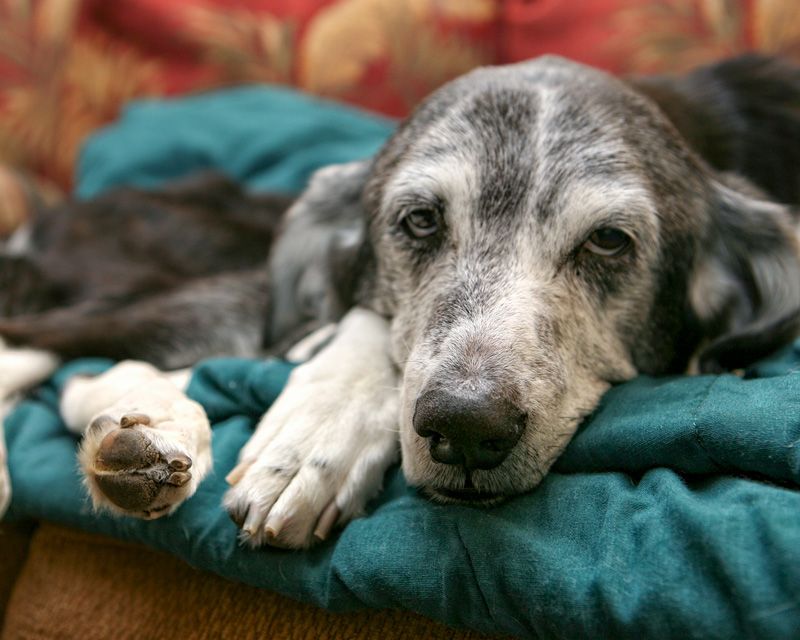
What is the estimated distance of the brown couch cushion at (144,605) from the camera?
4.27 ft

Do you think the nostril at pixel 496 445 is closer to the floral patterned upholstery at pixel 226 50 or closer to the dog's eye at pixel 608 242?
the dog's eye at pixel 608 242

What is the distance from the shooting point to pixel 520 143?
1.59 meters

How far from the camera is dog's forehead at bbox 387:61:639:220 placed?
61.1 inches

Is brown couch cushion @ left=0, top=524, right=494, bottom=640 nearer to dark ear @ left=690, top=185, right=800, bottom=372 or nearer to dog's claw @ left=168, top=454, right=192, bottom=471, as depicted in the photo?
dog's claw @ left=168, top=454, right=192, bottom=471

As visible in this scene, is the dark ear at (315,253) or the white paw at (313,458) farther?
the dark ear at (315,253)

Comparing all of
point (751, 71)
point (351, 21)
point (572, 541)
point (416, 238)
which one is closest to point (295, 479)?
point (572, 541)

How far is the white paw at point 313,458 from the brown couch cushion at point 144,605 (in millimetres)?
159

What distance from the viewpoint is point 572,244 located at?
1537 millimetres

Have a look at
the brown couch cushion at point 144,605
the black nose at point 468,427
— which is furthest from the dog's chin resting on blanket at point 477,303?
the brown couch cushion at point 144,605

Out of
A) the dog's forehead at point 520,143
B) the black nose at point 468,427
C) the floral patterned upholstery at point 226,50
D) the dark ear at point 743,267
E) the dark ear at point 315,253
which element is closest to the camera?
the black nose at point 468,427

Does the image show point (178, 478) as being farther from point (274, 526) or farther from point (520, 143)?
point (520, 143)

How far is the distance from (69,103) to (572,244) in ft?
8.58

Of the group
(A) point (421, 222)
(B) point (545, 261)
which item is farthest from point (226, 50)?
(B) point (545, 261)

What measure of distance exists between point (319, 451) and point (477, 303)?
14.7 inches
